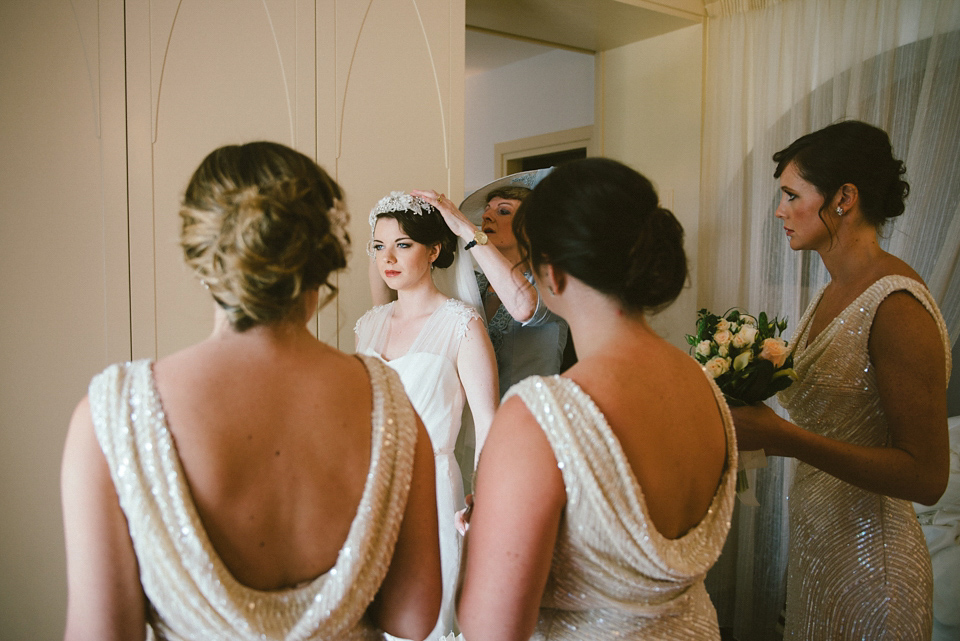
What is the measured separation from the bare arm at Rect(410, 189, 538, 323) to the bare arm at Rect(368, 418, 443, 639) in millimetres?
1189

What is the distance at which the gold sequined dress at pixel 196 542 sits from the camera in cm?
81

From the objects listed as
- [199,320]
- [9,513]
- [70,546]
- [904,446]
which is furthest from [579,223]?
[9,513]

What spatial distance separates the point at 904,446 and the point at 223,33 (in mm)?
2247

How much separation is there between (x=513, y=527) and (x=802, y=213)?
4.07 ft

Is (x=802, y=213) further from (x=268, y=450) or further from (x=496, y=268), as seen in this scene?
(x=268, y=450)

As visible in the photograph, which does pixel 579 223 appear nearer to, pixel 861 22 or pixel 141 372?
pixel 141 372

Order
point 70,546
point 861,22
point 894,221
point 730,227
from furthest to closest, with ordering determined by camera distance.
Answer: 1. point 730,227
2. point 861,22
3. point 894,221
4. point 70,546

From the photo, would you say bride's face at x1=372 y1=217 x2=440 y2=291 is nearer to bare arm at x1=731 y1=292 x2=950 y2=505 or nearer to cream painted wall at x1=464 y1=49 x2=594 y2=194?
bare arm at x1=731 y1=292 x2=950 y2=505

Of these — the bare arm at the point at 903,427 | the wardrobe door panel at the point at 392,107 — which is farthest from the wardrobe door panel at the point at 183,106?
the bare arm at the point at 903,427

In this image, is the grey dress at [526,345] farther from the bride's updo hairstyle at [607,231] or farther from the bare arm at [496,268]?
the bride's updo hairstyle at [607,231]

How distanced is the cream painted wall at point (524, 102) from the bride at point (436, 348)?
212 centimetres

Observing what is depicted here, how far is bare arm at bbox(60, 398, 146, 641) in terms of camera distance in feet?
2.69

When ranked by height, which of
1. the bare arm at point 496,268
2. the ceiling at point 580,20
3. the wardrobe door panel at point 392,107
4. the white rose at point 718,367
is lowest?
the white rose at point 718,367

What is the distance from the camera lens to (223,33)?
2223 millimetres
